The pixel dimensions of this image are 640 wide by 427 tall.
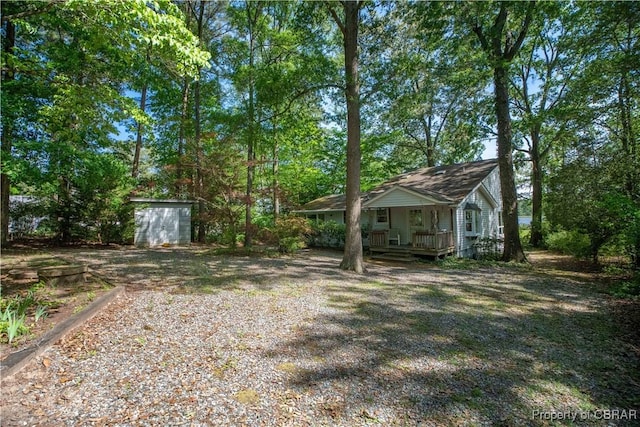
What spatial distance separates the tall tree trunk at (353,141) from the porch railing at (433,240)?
4.78 meters

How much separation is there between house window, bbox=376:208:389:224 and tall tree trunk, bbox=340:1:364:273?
7119mm

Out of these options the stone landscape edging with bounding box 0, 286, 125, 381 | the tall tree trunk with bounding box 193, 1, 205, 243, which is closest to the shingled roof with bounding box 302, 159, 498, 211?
the tall tree trunk with bounding box 193, 1, 205, 243

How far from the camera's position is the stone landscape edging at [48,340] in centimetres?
272

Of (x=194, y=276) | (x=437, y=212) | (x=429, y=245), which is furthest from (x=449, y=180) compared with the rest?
(x=194, y=276)

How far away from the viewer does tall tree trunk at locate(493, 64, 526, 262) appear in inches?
465

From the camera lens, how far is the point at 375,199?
15.3 meters

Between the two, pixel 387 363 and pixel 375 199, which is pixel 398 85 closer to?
pixel 375 199

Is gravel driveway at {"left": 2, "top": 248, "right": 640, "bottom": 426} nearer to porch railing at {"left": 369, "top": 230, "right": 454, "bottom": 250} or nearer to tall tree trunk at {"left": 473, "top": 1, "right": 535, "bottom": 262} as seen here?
tall tree trunk at {"left": 473, "top": 1, "right": 535, "bottom": 262}

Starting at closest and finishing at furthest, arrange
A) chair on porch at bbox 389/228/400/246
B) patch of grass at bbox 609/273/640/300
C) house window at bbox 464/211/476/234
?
patch of grass at bbox 609/273/640/300 → house window at bbox 464/211/476/234 → chair on porch at bbox 389/228/400/246

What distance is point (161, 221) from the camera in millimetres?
16797

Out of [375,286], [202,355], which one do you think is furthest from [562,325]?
[202,355]

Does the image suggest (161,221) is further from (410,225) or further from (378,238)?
(410,225)

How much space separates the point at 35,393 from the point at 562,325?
7.07 meters

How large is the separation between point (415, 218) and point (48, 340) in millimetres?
14491
